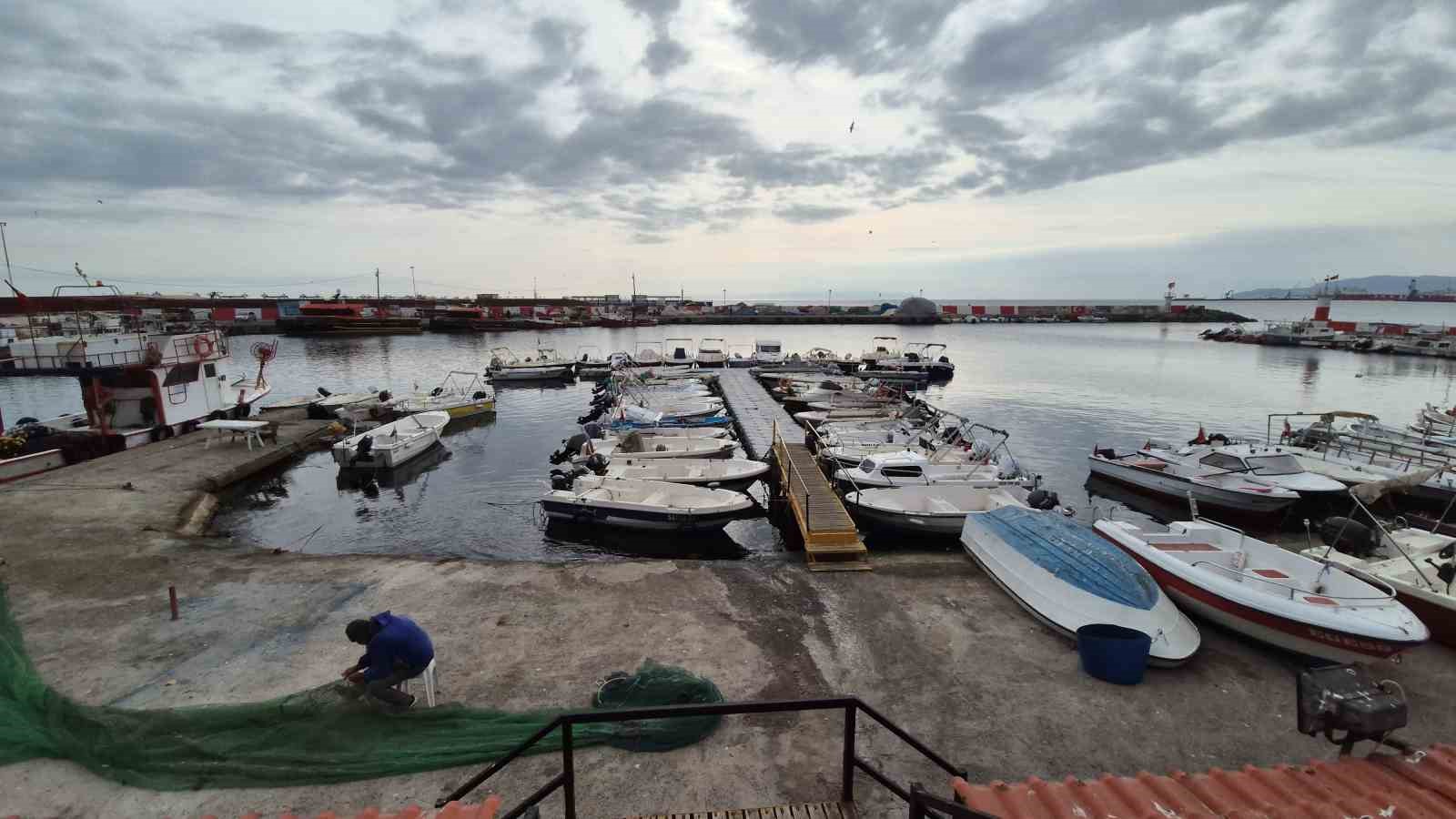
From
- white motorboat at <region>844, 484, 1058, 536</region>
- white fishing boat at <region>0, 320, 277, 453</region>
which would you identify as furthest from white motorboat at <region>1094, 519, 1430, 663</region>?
white fishing boat at <region>0, 320, 277, 453</region>

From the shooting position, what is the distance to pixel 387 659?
6.59m

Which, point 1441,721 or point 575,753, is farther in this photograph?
point 1441,721

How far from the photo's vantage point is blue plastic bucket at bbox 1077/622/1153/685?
764cm

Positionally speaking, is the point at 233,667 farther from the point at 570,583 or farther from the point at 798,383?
the point at 798,383

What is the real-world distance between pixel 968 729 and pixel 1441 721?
585 cm

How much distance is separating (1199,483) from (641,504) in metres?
16.7

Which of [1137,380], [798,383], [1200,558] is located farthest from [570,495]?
[1137,380]

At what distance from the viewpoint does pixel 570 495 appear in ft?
54.5

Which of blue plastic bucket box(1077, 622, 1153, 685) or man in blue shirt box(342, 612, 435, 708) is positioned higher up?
man in blue shirt box(342, 612, 435, 708)

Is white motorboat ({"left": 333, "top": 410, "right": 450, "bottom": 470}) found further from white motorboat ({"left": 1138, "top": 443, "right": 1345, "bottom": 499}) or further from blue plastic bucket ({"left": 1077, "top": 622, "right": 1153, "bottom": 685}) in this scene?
white motorboat ({"left": 1138, "top": 443, "right": 1345, "bottom": 499})

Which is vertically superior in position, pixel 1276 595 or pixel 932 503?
pixel 1276 595

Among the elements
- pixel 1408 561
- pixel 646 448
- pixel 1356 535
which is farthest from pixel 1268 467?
pixel 646 448

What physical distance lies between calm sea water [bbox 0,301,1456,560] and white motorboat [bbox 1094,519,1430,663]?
718 cm

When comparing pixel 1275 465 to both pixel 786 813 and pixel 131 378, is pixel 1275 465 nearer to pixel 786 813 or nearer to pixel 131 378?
pixel 786 813
